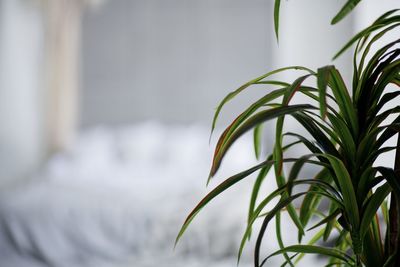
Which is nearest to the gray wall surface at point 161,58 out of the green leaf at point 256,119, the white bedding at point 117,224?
the white bedding at point 117,224

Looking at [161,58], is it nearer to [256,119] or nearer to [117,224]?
[117,224]

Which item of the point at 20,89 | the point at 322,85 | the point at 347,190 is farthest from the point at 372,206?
the point at 20,89

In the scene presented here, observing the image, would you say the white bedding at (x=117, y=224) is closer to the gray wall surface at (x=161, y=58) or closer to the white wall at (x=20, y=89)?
the white wall at (x=20, y=89)

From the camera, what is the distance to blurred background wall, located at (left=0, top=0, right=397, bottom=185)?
414cm

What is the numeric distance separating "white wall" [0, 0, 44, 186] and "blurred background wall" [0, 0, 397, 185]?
20mm

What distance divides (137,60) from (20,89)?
1140 millimetres

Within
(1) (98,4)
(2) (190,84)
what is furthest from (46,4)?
(2) (190,84)

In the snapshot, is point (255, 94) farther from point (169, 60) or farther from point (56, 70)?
point (56, 70)

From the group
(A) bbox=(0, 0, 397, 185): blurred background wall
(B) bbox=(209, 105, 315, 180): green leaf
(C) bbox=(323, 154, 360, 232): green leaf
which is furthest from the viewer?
(A) bbox=(0, 0, 397, 185): blurred background wall

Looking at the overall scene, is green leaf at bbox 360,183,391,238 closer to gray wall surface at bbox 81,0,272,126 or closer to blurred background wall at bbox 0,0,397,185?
blurred background wall at bbox 0,0,397,185

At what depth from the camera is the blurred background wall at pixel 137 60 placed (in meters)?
4.14

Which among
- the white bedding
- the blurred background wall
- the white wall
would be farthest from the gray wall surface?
the white bedding

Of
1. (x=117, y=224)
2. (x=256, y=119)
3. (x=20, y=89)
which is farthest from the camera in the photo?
→ (x=20, y=89)

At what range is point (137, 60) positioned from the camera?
4473 mm
